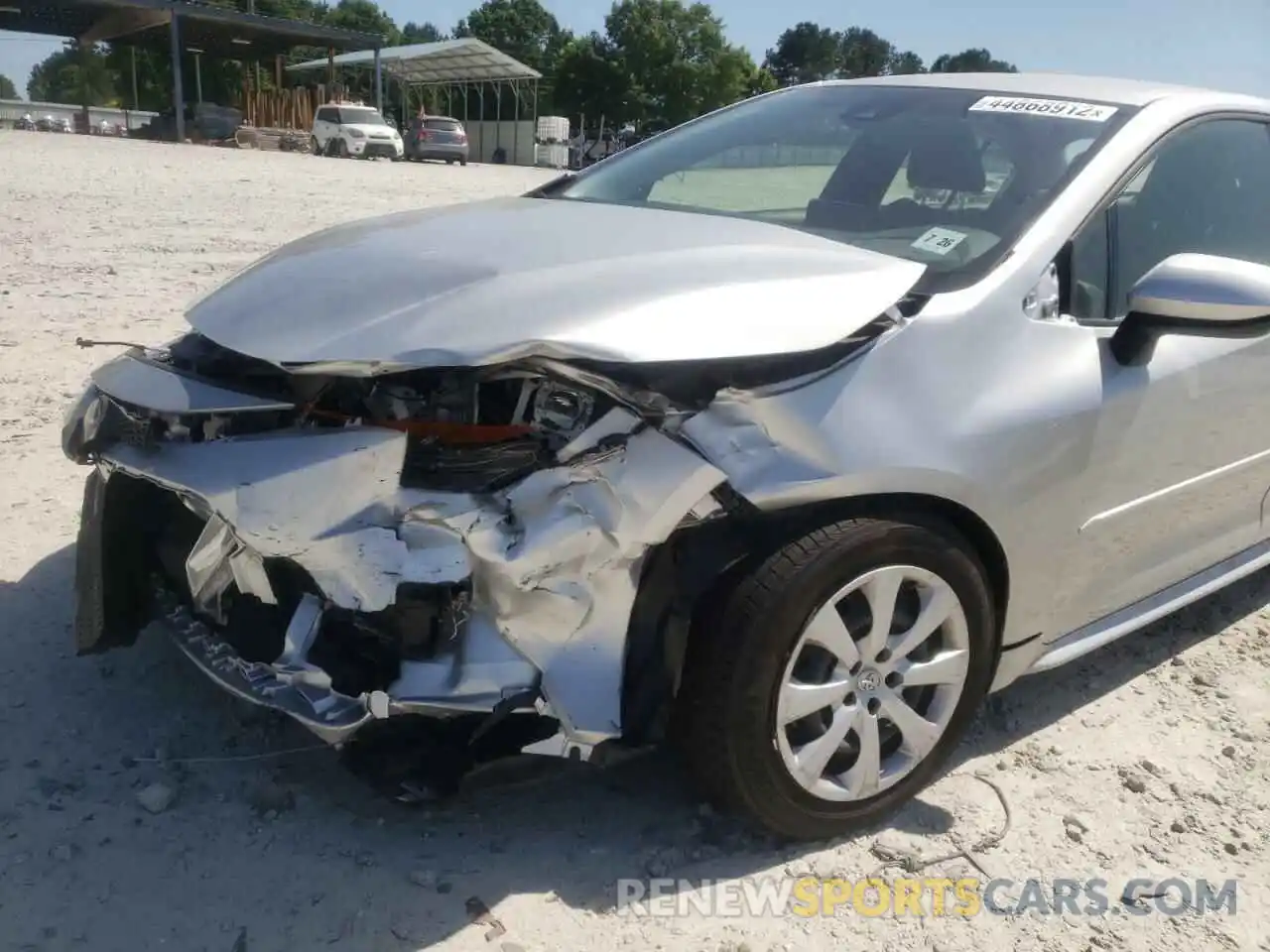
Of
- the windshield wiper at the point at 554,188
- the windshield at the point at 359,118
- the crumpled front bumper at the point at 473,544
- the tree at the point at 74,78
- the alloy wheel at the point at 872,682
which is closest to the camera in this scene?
the crumpled front bumper at the point at 473,544

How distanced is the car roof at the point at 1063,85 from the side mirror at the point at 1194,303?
2.13ft

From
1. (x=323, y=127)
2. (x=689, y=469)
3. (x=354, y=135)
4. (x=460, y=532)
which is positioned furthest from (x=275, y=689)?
(x=323, y=127)

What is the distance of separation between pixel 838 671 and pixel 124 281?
6.84 metres

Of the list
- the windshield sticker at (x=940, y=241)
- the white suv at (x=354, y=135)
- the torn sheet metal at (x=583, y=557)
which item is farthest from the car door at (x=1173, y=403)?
the white suv at (x=354, y=135)

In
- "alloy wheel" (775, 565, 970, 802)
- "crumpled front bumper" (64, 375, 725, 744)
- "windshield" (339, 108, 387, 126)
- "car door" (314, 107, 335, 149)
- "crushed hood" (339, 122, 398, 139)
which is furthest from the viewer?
"car door" (314, 107, 335, 149)

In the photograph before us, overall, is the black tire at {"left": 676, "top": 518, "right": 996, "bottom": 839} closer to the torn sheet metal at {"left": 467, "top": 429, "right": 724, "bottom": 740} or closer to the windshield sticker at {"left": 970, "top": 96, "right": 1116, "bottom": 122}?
the torn sheet metal at {"left": 467, "top": 429, "right": 724, "bottom": 740}

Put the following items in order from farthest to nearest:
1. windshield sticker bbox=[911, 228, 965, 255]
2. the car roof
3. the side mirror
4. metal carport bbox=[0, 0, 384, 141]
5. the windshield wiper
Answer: metal carport bbox=[0, 0, 384, 141]
the windshield wiper
the car roof
windshield sticker bbox=[911, 228, 965, 255]
the side mirror

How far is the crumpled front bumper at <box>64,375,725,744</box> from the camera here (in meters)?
2.05

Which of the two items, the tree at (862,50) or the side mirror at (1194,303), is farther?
the tree at (862,50)

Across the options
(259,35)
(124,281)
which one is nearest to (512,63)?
(259,35)

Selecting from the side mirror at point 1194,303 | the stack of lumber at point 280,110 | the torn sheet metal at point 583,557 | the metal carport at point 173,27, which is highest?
the metal carport at point 173,27

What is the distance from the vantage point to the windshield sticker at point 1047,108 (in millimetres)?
2874

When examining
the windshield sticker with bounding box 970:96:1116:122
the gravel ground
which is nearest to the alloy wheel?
the gravel ground

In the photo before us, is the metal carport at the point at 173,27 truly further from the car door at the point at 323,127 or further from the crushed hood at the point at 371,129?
the crushed hood at the point at 371,129
